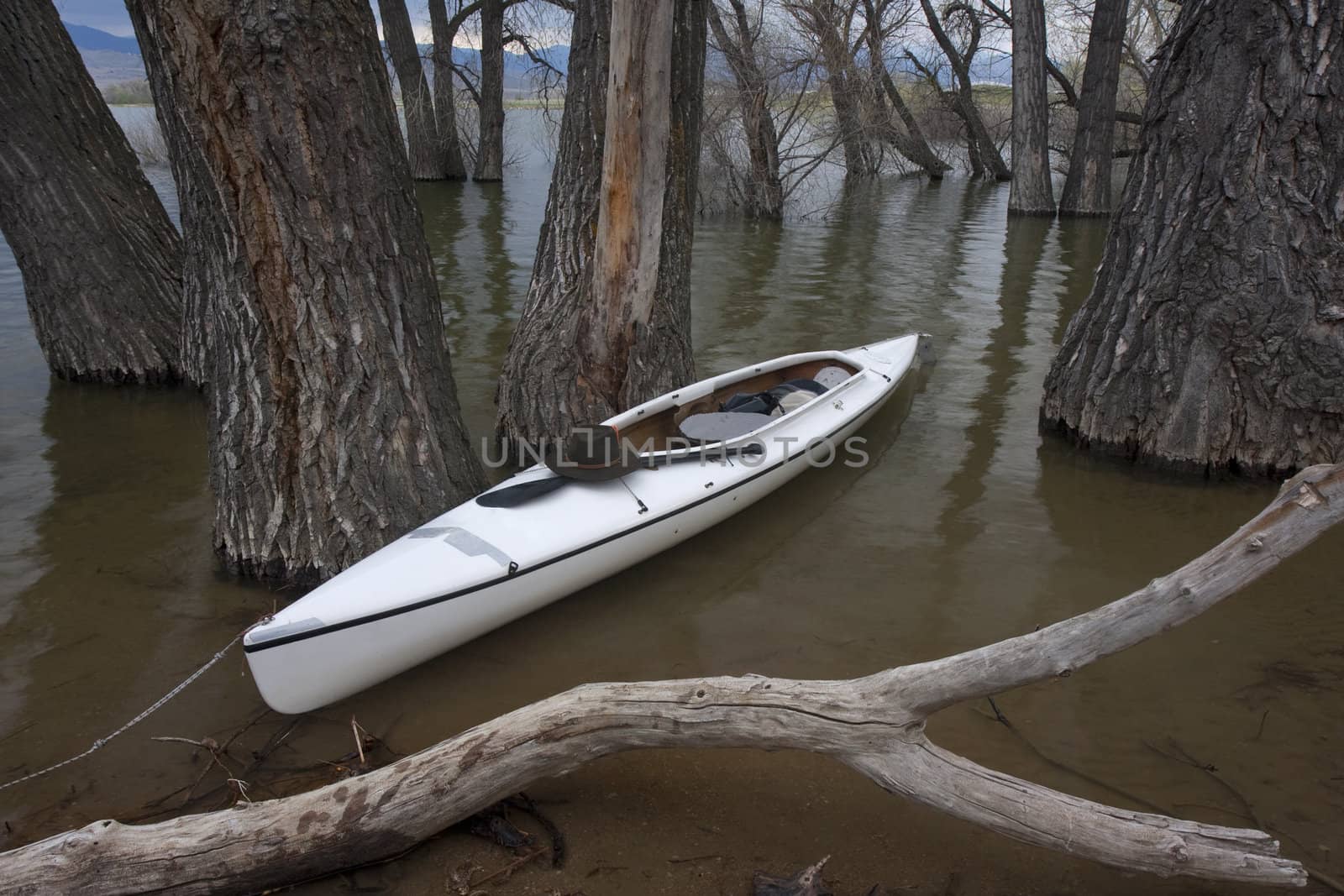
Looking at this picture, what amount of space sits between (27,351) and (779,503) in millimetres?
5990

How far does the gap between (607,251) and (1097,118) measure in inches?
487

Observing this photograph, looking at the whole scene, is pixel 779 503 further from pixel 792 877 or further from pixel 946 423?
pixel 792 877

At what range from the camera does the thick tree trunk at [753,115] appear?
12555mm

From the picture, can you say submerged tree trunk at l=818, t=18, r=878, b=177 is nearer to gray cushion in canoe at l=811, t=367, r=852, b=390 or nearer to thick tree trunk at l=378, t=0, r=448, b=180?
thick tree trunk at l=378, t=0, r=448, b=180

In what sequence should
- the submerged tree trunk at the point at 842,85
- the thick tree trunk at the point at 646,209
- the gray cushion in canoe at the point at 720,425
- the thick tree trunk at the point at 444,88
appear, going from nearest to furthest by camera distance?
1. the thick tree trunk at the point at 646,209
2. the gray cushion in canoe at the point at 720,425
3. the submerged tree trunk at the point at 842,85
4. the thick tree trunk at the point at 444,88

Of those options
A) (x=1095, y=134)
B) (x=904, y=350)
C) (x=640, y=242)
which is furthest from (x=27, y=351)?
(x=1095, y=134)

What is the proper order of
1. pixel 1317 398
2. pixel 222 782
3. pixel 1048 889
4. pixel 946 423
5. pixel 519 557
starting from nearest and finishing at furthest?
pixel 1048 889 < pixel 222 782 < pixel 519 557 < pixel 1317 398 < pixel 946 423

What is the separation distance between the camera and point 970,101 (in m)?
20.0

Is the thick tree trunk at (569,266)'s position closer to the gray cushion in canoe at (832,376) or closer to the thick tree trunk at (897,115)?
the gray cushion in canoe at (832,376)

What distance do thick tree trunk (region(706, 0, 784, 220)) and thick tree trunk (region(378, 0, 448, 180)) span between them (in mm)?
6705

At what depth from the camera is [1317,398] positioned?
181 inches

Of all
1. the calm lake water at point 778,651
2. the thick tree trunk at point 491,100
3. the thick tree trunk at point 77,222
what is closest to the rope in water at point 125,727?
the calm lake water at point 778,651

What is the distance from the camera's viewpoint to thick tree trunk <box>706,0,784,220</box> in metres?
12.6

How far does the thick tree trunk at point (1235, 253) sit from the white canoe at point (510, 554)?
1.64 meters
